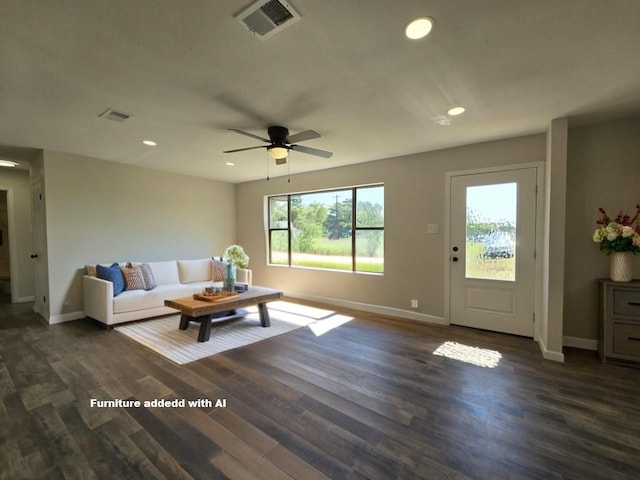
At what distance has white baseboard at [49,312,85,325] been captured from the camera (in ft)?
13.6

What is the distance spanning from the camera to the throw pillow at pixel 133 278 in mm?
4312

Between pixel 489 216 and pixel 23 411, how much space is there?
193 inches

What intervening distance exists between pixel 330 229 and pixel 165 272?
3033mm

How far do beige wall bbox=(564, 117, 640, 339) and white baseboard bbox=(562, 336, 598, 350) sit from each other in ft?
0.14

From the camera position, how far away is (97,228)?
4.59 metres

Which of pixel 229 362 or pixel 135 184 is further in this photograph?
pixel 135 184

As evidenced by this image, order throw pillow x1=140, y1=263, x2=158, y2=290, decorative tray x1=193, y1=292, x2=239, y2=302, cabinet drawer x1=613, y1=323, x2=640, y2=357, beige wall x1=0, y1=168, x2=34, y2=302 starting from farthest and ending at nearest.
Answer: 1. beige wall x1=0, y1=168, x2=34, y2=302
2. throw pillow x1=140, y1=263, x2=158, y2=290
3. decorative tray x1=193, y1=292, x2=239, y2=302
4. cabinet drawer x1=613, y1=323, x2=640, y2=357

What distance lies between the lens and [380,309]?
4.67 meters

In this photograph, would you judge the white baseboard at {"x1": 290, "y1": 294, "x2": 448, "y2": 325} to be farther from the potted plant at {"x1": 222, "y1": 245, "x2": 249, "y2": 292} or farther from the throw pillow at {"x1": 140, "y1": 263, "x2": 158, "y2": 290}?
the throw pillow at {"x1": 140, "y1": 263, "x2": 158, "y2": 290}

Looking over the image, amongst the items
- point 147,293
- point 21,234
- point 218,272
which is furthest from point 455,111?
point 21,234

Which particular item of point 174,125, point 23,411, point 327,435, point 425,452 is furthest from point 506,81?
point 23,411

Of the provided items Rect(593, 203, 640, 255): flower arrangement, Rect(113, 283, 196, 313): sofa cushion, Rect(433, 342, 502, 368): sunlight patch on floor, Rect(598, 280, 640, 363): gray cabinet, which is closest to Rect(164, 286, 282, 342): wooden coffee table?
Rect(113, 283, 196, 313): sofa cushion

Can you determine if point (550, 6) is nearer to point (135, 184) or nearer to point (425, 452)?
point (425, 452)

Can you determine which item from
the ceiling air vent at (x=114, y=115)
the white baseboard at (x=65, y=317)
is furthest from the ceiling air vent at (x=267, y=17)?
Answer: the white baseboard at (x=65, y=317)
